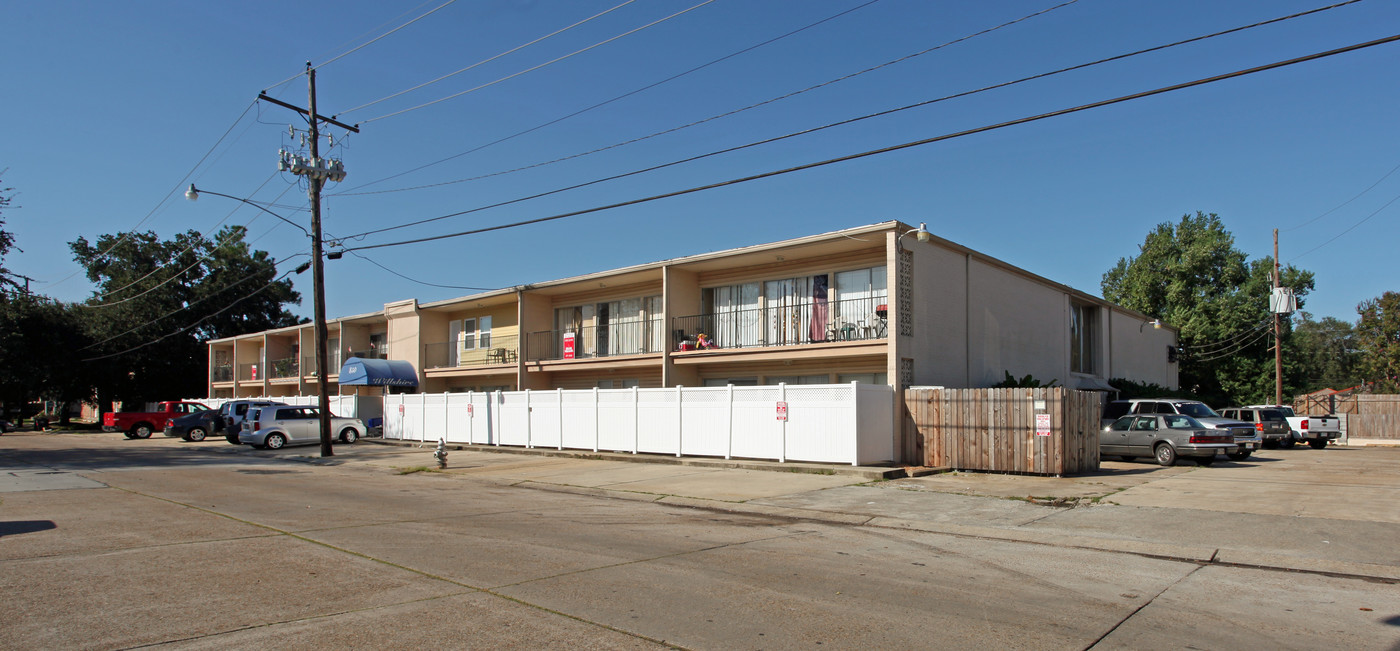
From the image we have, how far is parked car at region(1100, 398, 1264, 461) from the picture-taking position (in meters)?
20.9

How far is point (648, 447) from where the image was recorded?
2206 cm

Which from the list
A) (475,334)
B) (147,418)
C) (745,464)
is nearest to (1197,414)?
(745,464)

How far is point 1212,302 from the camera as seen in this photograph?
46.8 meters

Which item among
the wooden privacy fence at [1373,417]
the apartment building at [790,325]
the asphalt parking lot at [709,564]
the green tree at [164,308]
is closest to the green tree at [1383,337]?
the wooden privacy fence at [1373,417]

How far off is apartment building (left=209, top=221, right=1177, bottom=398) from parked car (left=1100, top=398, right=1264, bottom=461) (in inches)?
124

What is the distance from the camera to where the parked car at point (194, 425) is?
3588 cm

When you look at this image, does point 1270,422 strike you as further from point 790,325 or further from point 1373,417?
point 790,325

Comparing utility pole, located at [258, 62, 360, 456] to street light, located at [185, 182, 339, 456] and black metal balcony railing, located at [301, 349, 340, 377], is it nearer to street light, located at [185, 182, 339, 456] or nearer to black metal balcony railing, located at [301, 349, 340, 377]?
street light, located at [185, 182, 339, 456]

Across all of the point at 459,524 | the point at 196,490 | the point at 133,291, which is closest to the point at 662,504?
the point at 459,524

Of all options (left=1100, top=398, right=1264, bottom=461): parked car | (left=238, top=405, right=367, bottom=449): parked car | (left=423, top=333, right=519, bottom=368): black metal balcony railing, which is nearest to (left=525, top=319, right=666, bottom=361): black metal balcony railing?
(left=423, top=333, right=519, bottom=368): black metal balcony railing

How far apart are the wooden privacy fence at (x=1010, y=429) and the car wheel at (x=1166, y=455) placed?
9.79 feet

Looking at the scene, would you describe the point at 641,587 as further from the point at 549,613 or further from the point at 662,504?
the point at 662,504

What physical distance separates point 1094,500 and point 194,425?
36.4 metres

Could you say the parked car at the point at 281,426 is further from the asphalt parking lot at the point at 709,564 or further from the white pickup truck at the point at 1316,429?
the white pickup truck at the point at 1316,429
